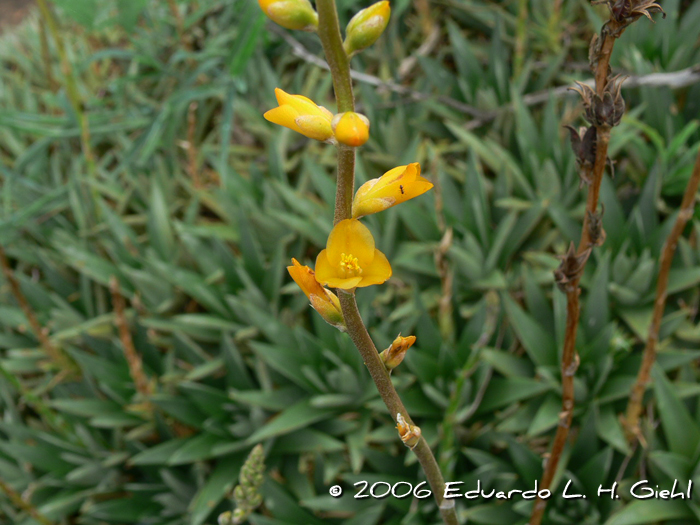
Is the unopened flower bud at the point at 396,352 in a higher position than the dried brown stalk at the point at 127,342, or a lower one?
higher

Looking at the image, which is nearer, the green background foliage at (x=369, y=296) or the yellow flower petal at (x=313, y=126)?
the yellow flower petal at (x=313, y=126)

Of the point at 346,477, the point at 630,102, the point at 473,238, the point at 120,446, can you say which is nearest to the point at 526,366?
the point at 473,238

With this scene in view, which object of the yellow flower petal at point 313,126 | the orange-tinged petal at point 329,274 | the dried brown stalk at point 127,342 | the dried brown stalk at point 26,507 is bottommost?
the dried brown stalk at point 26,507

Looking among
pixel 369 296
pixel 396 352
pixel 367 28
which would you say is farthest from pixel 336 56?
pixel 369 296

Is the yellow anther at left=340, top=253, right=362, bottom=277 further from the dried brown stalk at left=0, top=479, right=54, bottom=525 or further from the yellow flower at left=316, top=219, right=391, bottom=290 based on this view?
the dried brown stalk at left=0, top=479, right=54, bottom=525

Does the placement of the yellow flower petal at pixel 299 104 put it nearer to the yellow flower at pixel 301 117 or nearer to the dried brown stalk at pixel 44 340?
the yellow flower at pixel 301 117

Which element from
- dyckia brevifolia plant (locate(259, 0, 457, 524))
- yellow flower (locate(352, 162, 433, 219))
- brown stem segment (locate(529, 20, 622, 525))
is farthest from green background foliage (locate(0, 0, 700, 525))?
yellow flower (locate(352, 162, 433, 219))

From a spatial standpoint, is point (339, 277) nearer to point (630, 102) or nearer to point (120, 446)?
point (120, 446)

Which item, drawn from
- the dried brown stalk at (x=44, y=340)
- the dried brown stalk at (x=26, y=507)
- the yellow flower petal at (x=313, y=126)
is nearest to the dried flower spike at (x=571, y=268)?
the yellow flower petal at (x=313, y=126)
